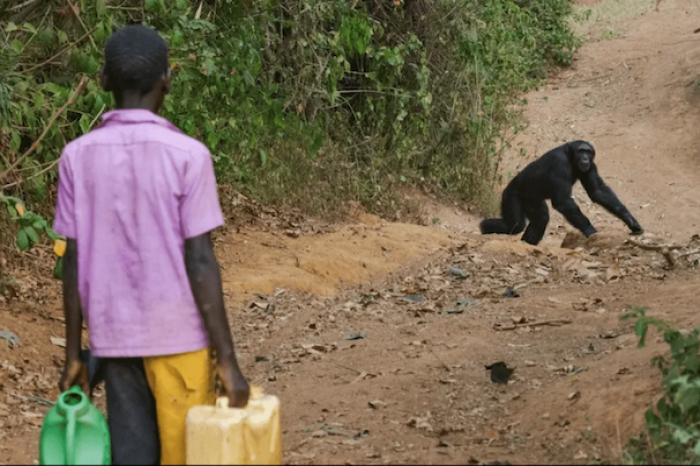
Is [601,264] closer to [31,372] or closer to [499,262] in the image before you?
[499,262]

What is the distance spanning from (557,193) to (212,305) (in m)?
9.06

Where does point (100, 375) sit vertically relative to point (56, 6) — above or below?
below

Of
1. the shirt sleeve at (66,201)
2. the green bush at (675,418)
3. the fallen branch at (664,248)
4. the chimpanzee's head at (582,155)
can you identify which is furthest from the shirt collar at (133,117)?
the chimpanzee's head at (582,155)

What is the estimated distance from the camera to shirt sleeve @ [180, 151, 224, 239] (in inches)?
113

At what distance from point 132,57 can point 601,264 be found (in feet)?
21.7

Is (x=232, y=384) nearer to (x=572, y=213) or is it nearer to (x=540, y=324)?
(x=540, y=324)

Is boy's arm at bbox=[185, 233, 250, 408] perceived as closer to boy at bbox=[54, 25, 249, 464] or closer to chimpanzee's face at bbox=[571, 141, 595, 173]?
boy at bbox=[54, 25, 249, 464]

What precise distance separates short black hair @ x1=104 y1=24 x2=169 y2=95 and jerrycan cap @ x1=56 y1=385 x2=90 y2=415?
0.88 meters

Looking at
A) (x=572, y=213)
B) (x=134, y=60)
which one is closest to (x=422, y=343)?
(x=134, y=60)

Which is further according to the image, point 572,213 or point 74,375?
point 572,213

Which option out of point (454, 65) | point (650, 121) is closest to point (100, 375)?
point (454, 65)

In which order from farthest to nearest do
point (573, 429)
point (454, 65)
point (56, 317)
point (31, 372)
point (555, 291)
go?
point (454, 65)
point (555, 291)
point (56, 317)
point (31, 372)
point (573, 429)

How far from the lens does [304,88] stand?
1091 centimetres

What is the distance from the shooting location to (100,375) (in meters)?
3.12
